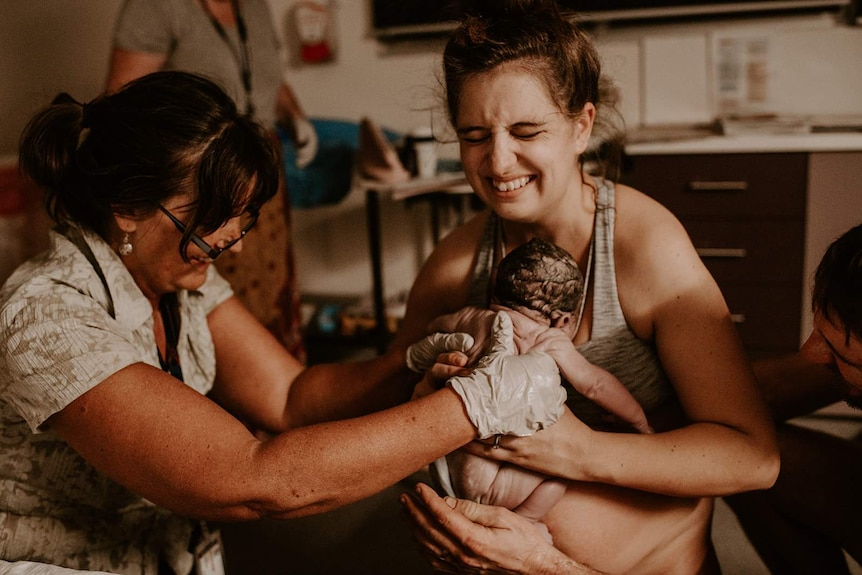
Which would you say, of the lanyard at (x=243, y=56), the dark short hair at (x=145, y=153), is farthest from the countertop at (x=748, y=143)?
the dark short hair at (x=145, y=153)

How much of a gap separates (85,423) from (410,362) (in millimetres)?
567

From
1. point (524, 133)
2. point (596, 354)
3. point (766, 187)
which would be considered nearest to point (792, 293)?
point (766, 187)

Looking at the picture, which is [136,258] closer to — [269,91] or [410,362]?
[410,362]

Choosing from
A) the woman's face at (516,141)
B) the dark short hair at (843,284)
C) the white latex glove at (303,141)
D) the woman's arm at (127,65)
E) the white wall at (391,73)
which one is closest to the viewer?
the dark short hair at (843,284)

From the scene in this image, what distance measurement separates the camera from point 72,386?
3.57ft

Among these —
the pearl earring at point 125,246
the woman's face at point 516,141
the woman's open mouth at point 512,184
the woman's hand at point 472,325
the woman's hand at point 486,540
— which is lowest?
the woman's hand at point 486,540

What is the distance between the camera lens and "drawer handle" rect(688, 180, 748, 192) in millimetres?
2719

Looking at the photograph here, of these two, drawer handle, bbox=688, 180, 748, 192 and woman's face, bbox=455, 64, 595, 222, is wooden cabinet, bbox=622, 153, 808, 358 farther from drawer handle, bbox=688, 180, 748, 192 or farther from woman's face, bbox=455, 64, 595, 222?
woman's face, bbox=455, 64, 595, 222

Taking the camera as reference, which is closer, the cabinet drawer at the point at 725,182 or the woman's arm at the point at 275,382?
the woman's arm at the point at 275,382

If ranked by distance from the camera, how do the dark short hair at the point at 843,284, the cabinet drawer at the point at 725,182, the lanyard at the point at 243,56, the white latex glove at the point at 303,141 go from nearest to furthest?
the dark short hair at the point at 843,284
the lanyard at the point at 243,56
the cabinet drawer at the point at 725,182
the white latex glove at the point at 303,141

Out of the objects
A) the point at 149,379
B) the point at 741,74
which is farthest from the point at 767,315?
the point at 149,379

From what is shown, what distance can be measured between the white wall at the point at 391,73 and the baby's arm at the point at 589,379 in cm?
173

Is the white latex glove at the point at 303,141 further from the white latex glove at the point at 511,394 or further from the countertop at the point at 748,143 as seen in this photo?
the white latex glove at the point at 511,394

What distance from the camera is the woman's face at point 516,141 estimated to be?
48.1 inches
